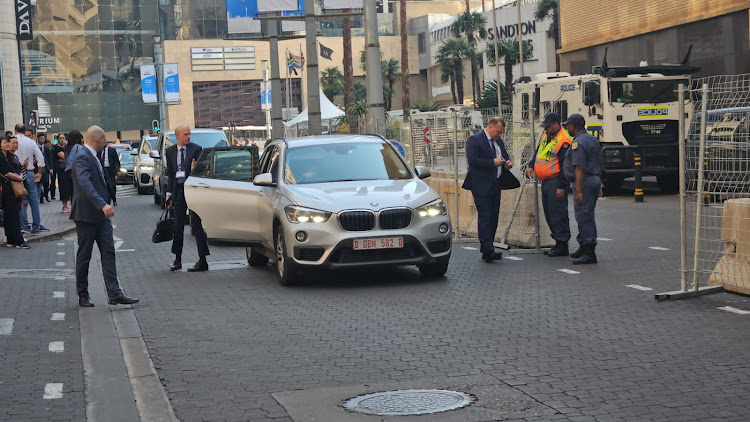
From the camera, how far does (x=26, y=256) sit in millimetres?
16422

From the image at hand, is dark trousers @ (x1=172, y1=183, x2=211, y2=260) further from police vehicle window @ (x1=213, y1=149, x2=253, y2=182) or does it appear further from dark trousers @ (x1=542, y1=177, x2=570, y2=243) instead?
dark trousers @ (x1=542, y1=177, x2=570, y2=243)

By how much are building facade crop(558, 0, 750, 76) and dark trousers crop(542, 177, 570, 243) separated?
835 inches

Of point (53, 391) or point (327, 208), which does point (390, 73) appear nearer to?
point (327, 208)

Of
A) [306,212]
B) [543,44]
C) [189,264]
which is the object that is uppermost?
[543,44]

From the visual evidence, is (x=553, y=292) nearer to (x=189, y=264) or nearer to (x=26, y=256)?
(x=189, y=264)

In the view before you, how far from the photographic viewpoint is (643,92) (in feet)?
82.9

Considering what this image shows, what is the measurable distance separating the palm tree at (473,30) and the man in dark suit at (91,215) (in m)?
99.7

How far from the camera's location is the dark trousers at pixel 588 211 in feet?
42.1

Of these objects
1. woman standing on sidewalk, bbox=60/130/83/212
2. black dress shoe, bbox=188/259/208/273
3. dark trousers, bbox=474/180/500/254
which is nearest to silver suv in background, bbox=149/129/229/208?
woman standing on sidewalk, bbox=60/130/83/212

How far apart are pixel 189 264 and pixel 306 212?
383 cm

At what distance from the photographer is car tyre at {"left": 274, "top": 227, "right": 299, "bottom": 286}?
11.8 metres

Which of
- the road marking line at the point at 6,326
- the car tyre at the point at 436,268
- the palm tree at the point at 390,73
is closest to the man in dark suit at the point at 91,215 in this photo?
the road marking line at the point at 6,326

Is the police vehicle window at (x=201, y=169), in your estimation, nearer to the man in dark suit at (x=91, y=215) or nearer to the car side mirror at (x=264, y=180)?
the car side mirror at (x=264, y=180)

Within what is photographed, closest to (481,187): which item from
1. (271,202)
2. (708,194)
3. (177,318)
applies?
(271,202)
